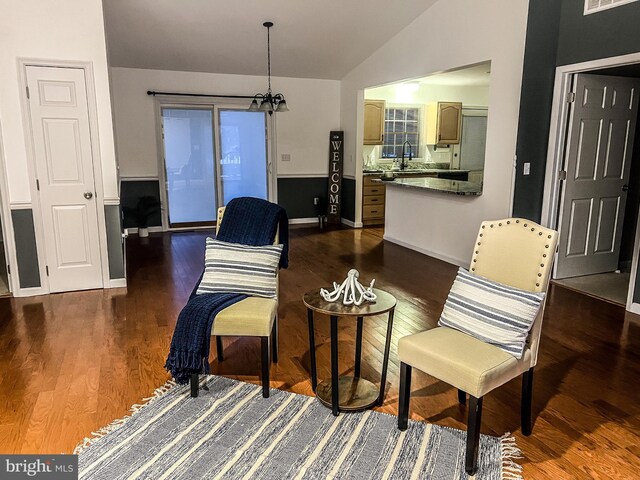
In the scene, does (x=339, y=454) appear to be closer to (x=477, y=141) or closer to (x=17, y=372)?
(x=17, y=372)

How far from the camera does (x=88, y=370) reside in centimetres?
285

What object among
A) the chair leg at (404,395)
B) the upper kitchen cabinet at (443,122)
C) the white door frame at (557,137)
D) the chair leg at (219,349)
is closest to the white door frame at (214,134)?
the upper kitchen cabinet at (443,122)

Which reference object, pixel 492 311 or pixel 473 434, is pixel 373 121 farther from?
pixel 473 434

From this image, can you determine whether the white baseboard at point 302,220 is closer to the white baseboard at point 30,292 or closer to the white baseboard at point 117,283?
the white baseboard at point 117,283

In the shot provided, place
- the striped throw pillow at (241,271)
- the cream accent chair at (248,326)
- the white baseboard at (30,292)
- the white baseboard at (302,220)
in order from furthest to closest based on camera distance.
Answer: the white baseboard at (302,220) → the white baseboard at (30,292) → the striped throw pillow at (241,271) → the cream accent chair at (248,326)

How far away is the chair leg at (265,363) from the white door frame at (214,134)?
537cm

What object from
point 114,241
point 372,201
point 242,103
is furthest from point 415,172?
point 114,241

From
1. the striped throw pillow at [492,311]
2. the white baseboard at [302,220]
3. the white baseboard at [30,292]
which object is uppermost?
the striped throw pillow at [492,311]

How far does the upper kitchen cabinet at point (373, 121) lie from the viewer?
25.5ft

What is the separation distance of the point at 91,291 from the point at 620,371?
431cm

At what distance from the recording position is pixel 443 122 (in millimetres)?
8383

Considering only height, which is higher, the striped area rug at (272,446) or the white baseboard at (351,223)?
the white baseboard at (351,223)

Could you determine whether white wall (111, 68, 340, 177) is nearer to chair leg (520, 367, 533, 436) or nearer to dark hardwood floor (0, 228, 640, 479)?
dark hardwood floor (0, 228, 640, 479)

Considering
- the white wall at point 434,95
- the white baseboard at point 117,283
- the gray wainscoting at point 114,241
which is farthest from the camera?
the white wall at point 434,95
